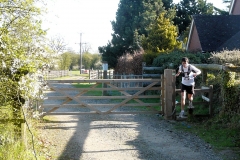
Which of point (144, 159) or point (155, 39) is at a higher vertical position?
point (155, 39)

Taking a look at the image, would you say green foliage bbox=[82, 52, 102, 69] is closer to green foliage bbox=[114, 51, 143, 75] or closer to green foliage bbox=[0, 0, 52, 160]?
green foliage bbox=[114, 51, 143, 75]

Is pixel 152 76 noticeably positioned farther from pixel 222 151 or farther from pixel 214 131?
pixel 222 151

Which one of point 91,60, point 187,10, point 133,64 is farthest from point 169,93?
point 91,60

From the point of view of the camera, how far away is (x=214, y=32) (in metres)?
22.7

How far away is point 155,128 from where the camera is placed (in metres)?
8.71

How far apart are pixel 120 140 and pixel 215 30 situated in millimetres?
17693

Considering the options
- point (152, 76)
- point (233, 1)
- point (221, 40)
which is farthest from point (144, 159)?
point (233, 1)

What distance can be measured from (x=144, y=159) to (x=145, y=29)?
2472cm

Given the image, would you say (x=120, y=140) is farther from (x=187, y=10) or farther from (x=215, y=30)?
(x=187, y=10)

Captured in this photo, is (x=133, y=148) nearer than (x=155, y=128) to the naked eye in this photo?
Yes

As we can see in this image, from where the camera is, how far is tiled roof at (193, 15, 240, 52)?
2134cm

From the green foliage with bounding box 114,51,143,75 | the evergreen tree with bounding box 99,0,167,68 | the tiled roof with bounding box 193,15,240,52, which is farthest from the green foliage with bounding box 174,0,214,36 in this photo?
the green foliage with bounding box 114,51,143,75

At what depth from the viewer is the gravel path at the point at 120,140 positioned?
6309 mm

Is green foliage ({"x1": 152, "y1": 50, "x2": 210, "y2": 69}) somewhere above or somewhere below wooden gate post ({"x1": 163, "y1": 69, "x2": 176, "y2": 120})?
above
